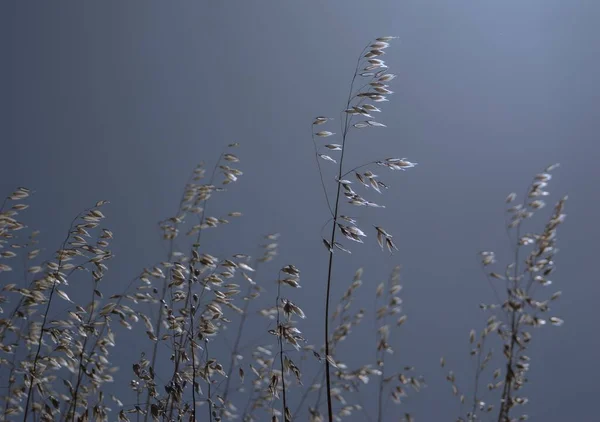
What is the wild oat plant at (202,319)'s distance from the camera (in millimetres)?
1610

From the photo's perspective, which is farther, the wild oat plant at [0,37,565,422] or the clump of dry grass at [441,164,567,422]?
the clump of dry grass at [441,164,567,422]

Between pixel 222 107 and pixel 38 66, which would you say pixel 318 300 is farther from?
pixel 38 66

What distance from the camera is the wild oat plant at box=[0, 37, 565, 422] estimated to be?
5.28 ft

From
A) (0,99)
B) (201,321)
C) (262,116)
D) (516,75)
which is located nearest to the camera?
(201,321)

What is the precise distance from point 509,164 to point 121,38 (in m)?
1.64

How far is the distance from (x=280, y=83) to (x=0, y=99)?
1.02 m

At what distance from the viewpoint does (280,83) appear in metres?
2.95

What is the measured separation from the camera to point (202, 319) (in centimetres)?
164

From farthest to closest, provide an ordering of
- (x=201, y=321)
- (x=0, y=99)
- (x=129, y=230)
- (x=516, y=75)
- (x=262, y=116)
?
(x=516, y=75) < (x=262, y=116) < (x=129, y=230) < (x=0, y=99) < (x=201, y=321)

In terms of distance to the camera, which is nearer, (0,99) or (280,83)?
(0,99)

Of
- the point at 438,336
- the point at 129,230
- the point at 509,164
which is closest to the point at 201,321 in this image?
the point at 129,230

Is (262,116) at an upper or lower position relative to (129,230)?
upper

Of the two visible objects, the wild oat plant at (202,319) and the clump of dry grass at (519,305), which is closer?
the wild oat plant at (202,319)

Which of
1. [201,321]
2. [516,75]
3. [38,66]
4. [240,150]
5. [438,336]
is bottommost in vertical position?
[438,336]
